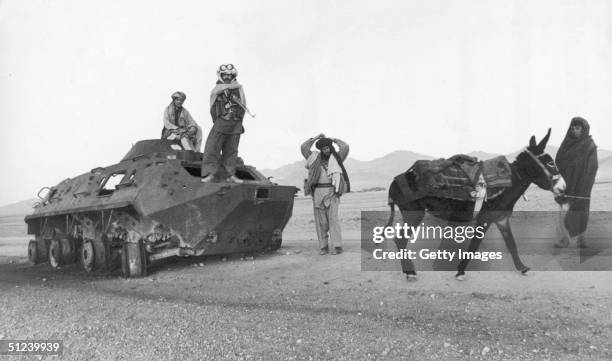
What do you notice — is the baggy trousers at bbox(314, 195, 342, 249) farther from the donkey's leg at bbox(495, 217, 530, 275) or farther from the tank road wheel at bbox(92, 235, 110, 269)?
the tank road wheel at bbox(92, 235, 110, 269)

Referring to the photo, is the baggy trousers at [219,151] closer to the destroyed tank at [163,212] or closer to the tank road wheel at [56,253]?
the destroyed tank at [163,212]

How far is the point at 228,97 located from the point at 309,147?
1652 millimetres

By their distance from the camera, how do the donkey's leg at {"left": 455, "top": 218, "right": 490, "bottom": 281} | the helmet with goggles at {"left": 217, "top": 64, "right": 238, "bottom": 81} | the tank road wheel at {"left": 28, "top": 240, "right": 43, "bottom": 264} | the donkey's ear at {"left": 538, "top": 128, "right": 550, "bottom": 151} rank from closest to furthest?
1. the donkey's ear at {"left": 538, "top": 128, "right": 550, "bottom": 151}
2. the donkey's leg at {"left": 455, "top": 218, "right": 490, "bottom": 281}
3. the helmet with goggles at {"left": 217, "top": 64, "right": 238, "bottom": 81}
4. the tank road wheel at {"left": 28, "top": 240, "right": 43, "bottom": 264}

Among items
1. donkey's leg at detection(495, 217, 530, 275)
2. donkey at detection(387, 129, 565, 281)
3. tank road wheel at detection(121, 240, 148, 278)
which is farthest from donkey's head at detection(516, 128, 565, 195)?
tank road wheel at detection(121, 240, 148, 278)

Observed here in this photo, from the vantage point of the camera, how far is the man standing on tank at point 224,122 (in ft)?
25.2

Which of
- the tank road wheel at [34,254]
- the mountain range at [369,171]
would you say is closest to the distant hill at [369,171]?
the mountain range at [369,171]

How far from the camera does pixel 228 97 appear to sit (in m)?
7.70

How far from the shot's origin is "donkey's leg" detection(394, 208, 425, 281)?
18.9ft

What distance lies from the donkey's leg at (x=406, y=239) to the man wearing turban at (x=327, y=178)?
255cm

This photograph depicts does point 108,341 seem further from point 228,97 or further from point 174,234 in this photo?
point 228,97

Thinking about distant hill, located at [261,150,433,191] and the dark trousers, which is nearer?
the dark trousers

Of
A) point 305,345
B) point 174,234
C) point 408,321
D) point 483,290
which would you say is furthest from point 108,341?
point 483,290

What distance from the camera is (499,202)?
5523 millimetres

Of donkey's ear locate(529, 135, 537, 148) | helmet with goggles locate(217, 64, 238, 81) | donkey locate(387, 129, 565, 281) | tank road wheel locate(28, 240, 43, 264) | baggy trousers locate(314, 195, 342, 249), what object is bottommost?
tank road wheel locate(28, 240, 43, 264)
